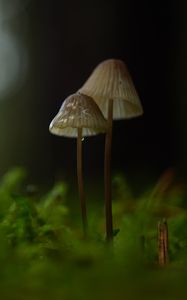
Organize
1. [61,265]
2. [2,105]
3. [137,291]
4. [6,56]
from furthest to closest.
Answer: [2,105]
[6,56]
[61,265]
[137,291]

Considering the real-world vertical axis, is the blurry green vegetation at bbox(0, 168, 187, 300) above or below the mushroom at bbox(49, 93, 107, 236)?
below

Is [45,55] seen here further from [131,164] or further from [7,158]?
[7,158]

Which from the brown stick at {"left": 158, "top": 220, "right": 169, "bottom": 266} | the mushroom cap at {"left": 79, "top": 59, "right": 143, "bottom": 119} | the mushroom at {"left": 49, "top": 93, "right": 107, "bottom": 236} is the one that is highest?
the mushroom cap at {"left": 79, "top": 59, "right": 143, "bottom": 119}

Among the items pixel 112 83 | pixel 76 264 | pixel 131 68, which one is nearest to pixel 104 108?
pixel 112 83

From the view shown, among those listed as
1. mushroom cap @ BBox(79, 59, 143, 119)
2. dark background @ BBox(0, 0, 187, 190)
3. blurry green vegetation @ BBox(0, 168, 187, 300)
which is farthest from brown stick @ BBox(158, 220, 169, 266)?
dark background @ BBox(0, 0, 187, 190)

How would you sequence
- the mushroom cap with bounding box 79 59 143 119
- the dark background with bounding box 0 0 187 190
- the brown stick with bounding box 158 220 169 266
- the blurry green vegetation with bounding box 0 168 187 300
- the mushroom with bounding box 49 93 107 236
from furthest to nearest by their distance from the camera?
the dark background with bounding box 0 0 187 190, the mushroom cap with bounding box 79 59 143 119, the mushroom with bounding box 49 93 107 236, the brown stick with bounding box 158 220 169 266, the blurry green vegetation with bounding box 0 168 187 300

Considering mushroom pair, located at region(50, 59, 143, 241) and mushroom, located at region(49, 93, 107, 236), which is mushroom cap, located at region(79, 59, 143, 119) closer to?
mushroom pair, located at region(50, 59, 143, 241)

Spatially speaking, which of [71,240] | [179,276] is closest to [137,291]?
[179,276]
